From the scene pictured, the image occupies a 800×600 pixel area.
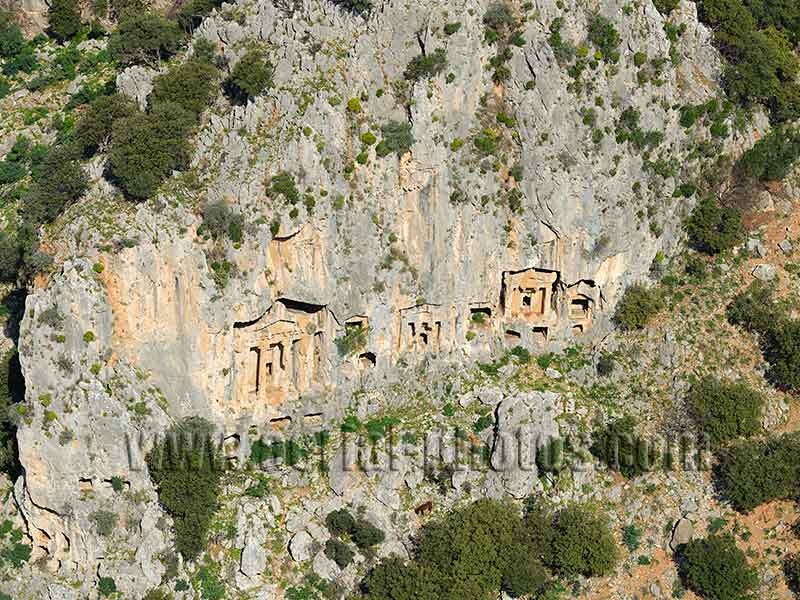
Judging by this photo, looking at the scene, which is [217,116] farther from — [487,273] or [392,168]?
[487,273]

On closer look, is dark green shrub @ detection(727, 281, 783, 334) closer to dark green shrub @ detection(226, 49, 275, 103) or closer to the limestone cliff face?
the limestone cliff face

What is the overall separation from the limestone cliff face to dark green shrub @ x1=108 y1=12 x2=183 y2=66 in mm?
6325

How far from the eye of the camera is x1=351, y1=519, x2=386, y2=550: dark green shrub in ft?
251

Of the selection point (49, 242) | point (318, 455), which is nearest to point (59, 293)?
point (49, 242)

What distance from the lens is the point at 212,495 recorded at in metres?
76.4

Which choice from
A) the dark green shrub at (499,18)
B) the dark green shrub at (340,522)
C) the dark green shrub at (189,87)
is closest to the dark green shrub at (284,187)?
the dark green shrub at (189,87)

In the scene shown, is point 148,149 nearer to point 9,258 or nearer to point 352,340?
point 9,258

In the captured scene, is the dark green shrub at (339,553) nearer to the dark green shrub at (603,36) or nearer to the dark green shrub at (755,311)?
the dark green shrub at (755,311)

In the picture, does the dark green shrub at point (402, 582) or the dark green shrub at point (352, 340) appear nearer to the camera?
the dark green shrub at point (402, 582)

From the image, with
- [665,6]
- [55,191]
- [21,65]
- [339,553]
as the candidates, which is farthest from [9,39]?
[665,6]

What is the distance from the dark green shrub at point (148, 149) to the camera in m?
72.4

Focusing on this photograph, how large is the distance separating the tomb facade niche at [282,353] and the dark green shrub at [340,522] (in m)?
8.41

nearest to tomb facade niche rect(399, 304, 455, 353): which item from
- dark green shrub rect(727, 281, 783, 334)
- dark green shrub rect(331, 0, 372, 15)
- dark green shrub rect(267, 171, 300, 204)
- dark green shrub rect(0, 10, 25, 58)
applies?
dark green shrub rect(267, 171, 300, 204)

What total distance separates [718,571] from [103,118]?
49.2 metres
